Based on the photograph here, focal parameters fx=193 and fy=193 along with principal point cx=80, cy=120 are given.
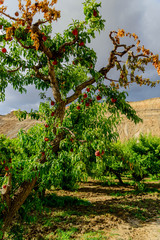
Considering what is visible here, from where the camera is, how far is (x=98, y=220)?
747 centimetres

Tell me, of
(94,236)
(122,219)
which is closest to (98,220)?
(122,219)

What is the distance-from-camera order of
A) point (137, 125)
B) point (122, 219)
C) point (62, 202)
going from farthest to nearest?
1. point (137, 125)
2. point (62, 202)
3. point (122, 219)

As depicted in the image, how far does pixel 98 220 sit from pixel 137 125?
41.0 meters

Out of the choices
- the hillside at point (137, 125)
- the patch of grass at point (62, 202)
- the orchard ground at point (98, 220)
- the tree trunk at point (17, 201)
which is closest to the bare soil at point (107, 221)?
the orchard ground at point (98, 220)

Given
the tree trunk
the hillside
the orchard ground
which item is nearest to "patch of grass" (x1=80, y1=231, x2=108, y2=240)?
the orchard ground

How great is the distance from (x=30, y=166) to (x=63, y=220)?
386 centimetres

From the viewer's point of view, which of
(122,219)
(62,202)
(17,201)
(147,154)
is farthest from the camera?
(147,154)

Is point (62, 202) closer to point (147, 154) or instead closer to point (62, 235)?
point (62, 235)

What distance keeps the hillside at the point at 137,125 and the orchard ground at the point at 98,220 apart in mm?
29711

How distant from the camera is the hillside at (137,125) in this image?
43969 millimetres

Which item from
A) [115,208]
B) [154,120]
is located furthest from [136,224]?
[154,120]

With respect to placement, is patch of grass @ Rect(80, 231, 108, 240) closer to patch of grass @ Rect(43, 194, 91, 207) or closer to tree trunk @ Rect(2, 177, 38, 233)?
tree trunk @ Rect(2, 177, 38, 233)

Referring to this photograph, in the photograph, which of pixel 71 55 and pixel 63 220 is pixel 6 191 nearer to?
pixel 63 220

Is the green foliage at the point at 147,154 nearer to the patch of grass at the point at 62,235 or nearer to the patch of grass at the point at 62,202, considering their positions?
the patch of grass at the point at 62,202
